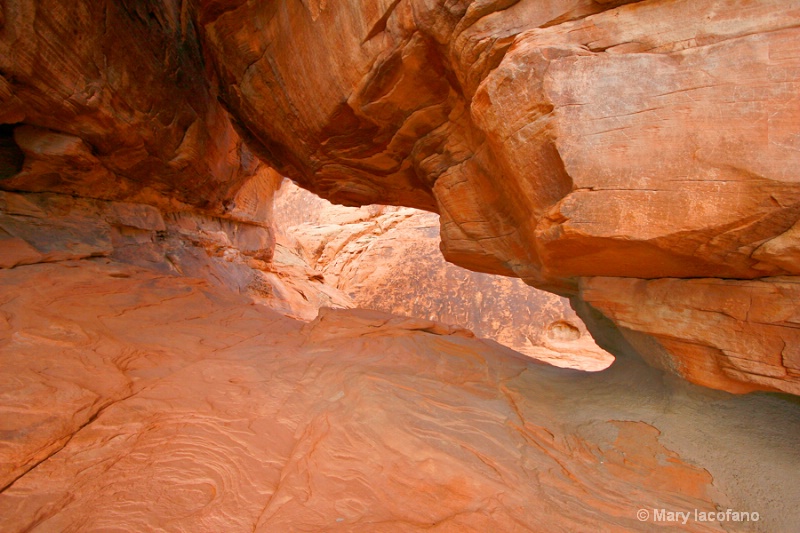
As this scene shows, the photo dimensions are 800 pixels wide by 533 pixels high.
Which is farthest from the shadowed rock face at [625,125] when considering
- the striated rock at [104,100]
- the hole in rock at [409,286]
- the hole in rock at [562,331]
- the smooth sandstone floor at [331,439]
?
the hole in rock at [562,331]

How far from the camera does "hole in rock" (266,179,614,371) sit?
40.1 feet

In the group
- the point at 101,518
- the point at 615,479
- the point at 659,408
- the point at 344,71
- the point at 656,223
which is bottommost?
the point at 101,518

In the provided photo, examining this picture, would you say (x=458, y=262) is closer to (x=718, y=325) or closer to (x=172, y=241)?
(x=718, y=325)

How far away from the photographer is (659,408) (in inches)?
149

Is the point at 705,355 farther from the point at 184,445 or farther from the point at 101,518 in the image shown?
the point at 101,518

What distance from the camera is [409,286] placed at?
14719 mm

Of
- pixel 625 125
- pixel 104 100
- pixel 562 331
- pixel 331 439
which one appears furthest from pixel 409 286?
pixel 625 125

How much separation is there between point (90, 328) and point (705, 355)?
6374mm

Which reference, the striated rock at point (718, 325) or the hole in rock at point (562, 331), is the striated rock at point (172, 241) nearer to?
the hole in rock at point (562, 331)

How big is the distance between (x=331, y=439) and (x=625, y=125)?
341cm

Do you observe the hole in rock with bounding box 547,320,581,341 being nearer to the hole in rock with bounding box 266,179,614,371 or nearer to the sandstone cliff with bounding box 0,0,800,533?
the hole in rock with bounding box 266,179,614,371

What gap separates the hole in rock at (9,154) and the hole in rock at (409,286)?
578 centimetres

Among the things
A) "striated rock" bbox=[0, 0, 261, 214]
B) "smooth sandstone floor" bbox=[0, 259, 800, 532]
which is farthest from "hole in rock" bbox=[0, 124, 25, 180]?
"smooth sandstone floor" bbox=[0, 259, 800, 532]

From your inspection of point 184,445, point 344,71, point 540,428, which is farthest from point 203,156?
point 540,428
